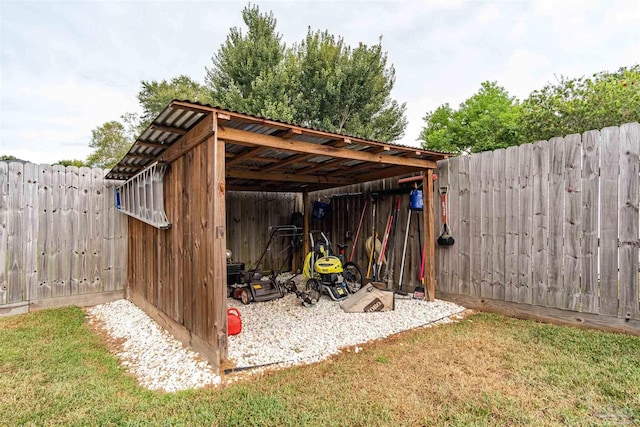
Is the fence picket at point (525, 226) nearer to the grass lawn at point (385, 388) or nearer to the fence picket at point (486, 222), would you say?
the fence picket at point (486, 222)

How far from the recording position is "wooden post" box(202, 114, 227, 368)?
2.41 m

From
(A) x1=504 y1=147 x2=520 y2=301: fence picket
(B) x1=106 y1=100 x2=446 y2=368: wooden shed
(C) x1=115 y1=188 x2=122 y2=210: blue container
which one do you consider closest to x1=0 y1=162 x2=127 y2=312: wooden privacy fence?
(C) x1=115 y1=188 x2=122 y2=210: blue container

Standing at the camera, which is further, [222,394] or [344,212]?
[344,212]

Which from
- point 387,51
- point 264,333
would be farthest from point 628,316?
point 387,51

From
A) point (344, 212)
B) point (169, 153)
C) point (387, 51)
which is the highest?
point (387, 51)

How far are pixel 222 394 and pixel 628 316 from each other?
11.9ft

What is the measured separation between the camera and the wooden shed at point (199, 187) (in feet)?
8.02

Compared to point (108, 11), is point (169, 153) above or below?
below

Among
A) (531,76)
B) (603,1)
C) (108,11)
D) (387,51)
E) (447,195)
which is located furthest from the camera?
(387,51)

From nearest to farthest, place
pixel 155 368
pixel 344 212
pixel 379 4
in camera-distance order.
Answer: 1. pixel 155 368
2. pixel 344 212
3. pixel 379 4

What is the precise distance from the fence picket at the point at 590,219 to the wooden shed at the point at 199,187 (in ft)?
5.35

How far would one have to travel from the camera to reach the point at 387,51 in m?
12.7

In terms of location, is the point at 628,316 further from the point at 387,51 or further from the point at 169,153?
the point at 387,51

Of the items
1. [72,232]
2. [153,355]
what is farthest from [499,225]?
[72,232]
